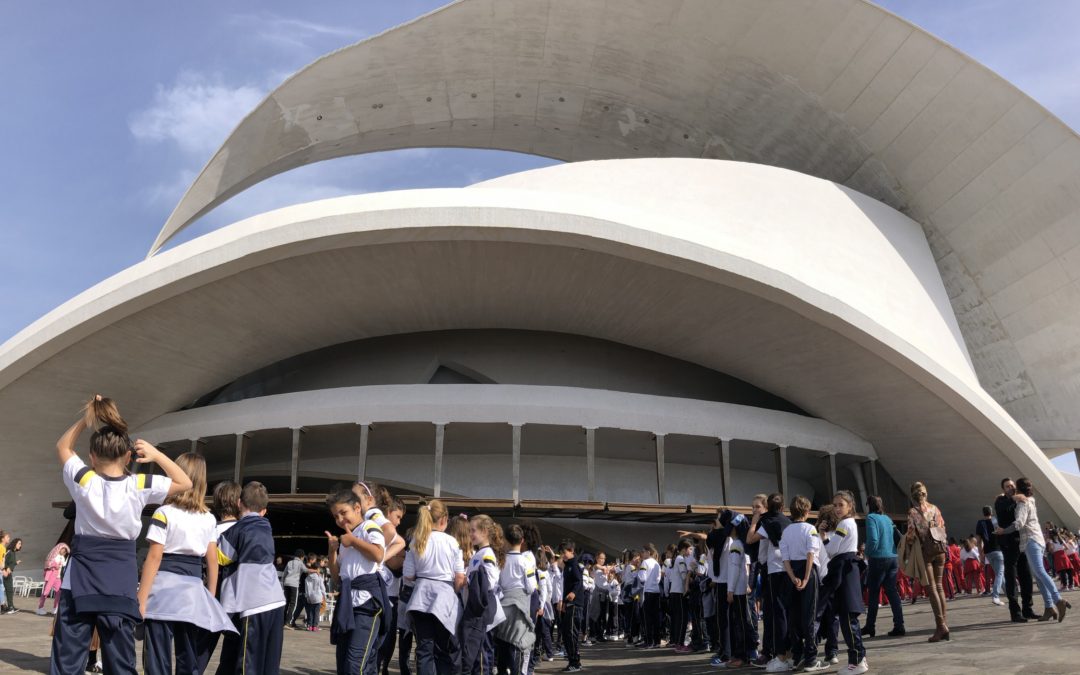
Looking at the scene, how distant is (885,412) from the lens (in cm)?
1953

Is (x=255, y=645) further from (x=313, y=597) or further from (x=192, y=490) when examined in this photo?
(x=313, y=597)

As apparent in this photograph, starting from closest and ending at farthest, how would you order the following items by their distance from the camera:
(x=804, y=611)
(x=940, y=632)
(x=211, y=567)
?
(x=211, y=567) → (x=804, y=611) → (x=940, y=632)

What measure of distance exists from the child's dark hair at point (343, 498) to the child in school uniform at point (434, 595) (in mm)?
578

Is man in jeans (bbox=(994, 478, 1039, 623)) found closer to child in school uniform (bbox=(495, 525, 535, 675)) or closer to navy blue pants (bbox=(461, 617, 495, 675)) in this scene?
child in school uniform (bbox=(495, 525, 535, 675))

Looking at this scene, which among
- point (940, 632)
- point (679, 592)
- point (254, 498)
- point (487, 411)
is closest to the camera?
point (254, 498)

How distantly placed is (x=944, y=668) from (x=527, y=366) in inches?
660

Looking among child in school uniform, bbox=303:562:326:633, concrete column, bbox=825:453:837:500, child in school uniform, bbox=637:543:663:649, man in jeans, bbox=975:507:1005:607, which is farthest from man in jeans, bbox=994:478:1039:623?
concrete column, bbox=825:453:837:500

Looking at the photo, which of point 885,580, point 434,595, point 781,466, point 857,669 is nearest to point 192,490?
point 434,595

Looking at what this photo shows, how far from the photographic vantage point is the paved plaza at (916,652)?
5547mm

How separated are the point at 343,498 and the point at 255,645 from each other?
0.92 meters

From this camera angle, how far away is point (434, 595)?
5527 mm

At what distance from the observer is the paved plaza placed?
555 cm

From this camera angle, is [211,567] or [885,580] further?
[885,580]

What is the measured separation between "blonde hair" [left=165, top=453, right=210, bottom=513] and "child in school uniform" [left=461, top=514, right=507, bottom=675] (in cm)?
214
